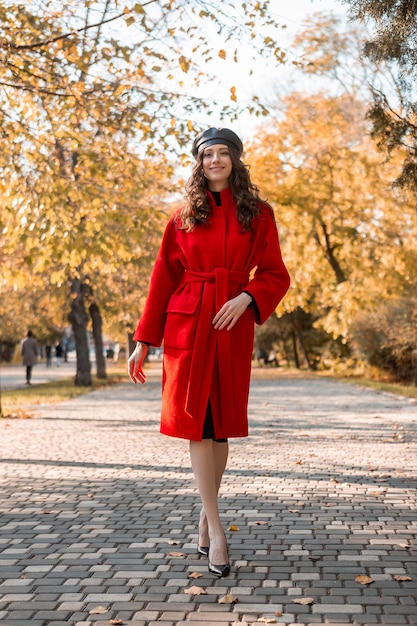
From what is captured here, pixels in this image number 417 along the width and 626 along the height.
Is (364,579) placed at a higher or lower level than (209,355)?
lower

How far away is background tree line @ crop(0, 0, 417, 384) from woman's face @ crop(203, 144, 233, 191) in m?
2.95

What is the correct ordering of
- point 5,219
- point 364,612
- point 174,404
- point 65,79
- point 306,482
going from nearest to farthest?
point 364,612
point 174,404
point 306,482
point 65,79
point 5,219

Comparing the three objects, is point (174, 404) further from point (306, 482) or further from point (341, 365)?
point (341, 365)

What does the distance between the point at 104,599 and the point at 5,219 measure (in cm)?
863

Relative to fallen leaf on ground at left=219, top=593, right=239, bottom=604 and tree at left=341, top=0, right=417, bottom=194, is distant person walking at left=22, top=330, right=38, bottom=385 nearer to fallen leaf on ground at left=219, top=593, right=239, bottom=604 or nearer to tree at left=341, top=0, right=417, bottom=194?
tree at left=341, top=0, right=417, bottom=194

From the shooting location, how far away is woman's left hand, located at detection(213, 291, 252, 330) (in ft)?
14.5

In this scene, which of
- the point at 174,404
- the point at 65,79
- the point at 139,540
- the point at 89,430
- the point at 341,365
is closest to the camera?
the point at 174,404

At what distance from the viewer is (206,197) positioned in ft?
15.3

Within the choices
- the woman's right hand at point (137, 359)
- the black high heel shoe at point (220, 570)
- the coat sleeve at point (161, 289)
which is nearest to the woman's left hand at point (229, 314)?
the coat sleeve at point (161, 289)

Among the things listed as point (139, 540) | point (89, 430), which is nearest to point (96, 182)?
point (89, 430)

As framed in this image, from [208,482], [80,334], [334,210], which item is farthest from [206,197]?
[334,210]

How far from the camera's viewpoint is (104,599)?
13.3 feet

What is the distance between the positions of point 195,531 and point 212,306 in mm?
1780

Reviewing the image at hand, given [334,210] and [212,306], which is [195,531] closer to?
[212,306]
